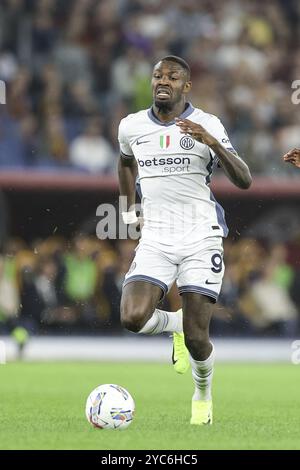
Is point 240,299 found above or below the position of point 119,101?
below

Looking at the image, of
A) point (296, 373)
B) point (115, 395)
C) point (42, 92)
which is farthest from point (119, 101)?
point (115, 395)

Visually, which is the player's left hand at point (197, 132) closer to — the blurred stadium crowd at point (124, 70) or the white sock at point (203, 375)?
the white sock at point (203, 375)

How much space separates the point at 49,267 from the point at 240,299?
318 cm

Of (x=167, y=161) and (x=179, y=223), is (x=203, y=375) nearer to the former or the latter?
(x=179, y=223)

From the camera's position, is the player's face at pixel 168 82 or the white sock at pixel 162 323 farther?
the white sock at pixel 162 323

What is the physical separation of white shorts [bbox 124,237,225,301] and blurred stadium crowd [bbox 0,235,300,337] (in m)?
9.72

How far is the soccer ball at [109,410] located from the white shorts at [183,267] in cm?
88

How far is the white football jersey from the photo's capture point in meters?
9.05

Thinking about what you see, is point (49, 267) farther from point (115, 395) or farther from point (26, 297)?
point (115, 395)

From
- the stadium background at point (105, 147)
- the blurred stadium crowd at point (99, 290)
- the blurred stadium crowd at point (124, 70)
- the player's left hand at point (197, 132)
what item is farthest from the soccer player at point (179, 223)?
the blurred stadium crowd at point (124, 70)

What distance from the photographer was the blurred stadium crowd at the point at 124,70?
20438 millimetres
